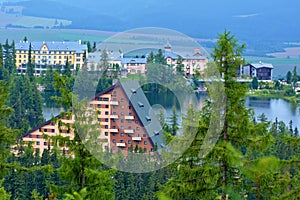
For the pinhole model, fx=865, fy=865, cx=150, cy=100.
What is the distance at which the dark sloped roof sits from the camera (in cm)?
514

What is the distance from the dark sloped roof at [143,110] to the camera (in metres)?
5.14

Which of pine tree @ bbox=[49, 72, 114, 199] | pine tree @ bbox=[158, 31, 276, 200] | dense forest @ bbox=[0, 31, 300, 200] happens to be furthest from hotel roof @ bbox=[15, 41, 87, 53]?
pine tree @ bbox=[158, 31, 276, 200]

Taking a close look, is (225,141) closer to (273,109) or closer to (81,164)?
(81,164)

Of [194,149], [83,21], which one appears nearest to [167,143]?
[194,149]

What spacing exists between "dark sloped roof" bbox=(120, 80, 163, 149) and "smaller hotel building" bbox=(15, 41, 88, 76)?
1289 centimetres

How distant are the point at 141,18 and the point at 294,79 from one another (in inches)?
1236

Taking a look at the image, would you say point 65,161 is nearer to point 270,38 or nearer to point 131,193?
point 131,193

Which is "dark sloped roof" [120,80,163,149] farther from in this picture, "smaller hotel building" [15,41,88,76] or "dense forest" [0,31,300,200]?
"smaller hotel building" [15,41,88,76]

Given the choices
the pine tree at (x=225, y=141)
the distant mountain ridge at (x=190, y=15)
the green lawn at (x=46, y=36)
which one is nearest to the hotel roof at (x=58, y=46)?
the green lawn at (x=46, y=36)

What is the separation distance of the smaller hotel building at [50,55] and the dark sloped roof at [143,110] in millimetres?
12894

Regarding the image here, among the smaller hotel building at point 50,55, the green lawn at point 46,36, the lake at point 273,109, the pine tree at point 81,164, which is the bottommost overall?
the lake at point 273,109

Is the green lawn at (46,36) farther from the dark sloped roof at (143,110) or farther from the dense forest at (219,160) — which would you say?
the dense forest at (219,160)

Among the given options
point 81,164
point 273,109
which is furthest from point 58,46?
point 81,164

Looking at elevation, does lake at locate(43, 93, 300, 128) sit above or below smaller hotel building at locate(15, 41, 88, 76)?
below
